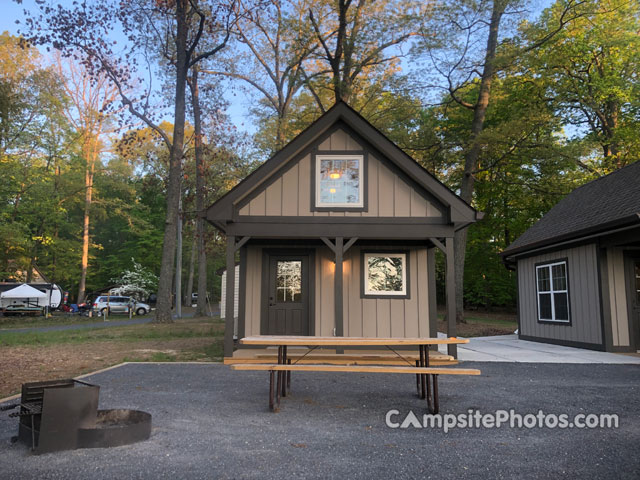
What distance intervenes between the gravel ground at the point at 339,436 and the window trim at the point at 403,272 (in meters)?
3.18

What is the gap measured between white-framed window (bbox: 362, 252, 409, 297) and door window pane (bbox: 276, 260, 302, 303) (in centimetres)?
148

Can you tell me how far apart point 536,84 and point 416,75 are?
7.59 metres

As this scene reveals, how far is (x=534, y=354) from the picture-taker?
10125mm

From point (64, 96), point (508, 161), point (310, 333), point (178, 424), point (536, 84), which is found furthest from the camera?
point (64, 96)

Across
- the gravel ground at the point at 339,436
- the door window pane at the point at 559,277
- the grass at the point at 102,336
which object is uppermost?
the door window pane at the point at 559,277

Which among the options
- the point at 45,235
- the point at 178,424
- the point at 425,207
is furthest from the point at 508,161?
the point at 45,235

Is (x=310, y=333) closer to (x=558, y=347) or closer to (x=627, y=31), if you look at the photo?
(x=558, y=347)

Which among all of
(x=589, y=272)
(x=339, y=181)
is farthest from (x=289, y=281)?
(x=589, y=272)

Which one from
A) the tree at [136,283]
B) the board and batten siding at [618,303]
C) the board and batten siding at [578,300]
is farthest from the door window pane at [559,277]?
the tree at [136,283]

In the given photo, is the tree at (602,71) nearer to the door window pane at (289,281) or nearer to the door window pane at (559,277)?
the door window pane at (559,277)

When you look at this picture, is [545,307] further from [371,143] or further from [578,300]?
[371,143]

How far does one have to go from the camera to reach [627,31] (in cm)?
2342

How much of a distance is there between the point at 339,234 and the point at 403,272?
201cm

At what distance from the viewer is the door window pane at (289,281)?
10336mm
